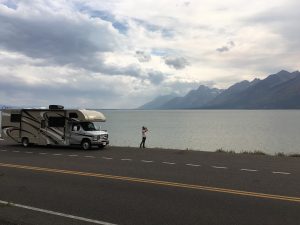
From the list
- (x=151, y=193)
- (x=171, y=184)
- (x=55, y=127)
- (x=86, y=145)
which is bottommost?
(x=151, y=193)

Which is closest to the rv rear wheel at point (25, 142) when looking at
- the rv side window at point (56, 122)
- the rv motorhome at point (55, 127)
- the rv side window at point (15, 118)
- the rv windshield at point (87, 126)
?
the rv motorhome at point (55, 127)

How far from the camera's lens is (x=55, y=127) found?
93.8 feet

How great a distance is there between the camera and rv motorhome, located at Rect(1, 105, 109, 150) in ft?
90.6

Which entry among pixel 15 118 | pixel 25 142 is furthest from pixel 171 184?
pixel 15 118

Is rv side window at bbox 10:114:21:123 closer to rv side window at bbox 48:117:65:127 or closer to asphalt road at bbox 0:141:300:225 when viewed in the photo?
rv side window at bbox 48:117:65:127

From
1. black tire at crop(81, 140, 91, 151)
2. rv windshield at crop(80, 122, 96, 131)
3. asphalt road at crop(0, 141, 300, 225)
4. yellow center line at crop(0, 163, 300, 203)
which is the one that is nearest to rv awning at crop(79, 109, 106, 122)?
rv windshield at crop(80, 122, 96, 131)

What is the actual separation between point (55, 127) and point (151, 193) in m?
18.7

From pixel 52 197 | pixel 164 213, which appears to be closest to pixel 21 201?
pixel 52 197

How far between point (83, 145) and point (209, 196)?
17.6 meters

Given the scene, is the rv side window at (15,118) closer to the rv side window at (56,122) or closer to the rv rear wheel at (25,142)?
the rv rear wheel at (25,142)

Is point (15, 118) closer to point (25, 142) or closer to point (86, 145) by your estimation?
point (25, 142)

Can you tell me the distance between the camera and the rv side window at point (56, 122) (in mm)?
28453

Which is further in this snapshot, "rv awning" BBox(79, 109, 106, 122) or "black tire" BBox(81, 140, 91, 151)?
Result: "rv awning" BBox(79, 109, 106, 122)

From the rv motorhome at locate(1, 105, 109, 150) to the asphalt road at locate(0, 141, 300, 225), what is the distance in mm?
9626
